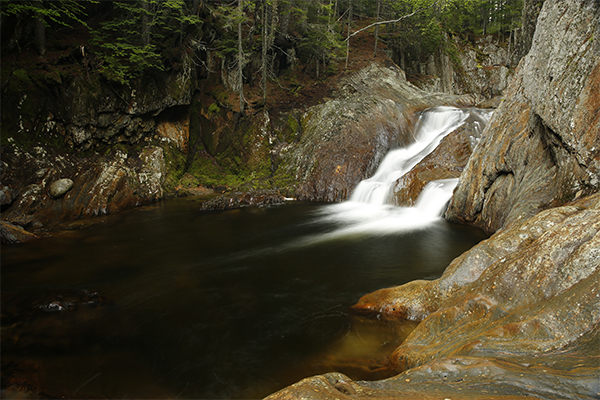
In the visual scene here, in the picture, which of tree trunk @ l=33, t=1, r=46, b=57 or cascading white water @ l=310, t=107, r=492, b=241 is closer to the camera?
cascading white water @ l=310, t=107, r=492, b=241

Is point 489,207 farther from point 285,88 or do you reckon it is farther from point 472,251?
point 285,88

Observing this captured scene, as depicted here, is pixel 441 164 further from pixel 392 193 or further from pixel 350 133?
pixel 350 133

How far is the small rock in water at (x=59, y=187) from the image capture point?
11.3m

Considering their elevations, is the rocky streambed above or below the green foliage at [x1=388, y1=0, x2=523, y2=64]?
below

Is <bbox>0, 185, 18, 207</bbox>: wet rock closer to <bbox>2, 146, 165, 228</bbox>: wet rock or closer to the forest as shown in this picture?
<bbox>2, 146, 165, 228</bbox>: wet rock

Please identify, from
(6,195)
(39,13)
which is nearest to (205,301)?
(6,195)

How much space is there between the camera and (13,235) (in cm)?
910

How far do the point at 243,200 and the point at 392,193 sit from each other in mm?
6113

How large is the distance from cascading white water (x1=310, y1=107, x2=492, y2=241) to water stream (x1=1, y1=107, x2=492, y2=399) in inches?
4.5

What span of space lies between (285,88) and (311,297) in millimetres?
16157

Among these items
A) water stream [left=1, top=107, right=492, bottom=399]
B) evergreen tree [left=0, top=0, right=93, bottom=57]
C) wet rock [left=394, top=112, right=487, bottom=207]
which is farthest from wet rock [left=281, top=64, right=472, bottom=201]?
evergreen tree [left=0, top=0, right=93, bottom=57]

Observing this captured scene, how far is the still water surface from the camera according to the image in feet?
13.2

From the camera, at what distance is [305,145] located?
54.1 ft

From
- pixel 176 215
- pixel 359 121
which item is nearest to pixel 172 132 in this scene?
pixel 176 215
